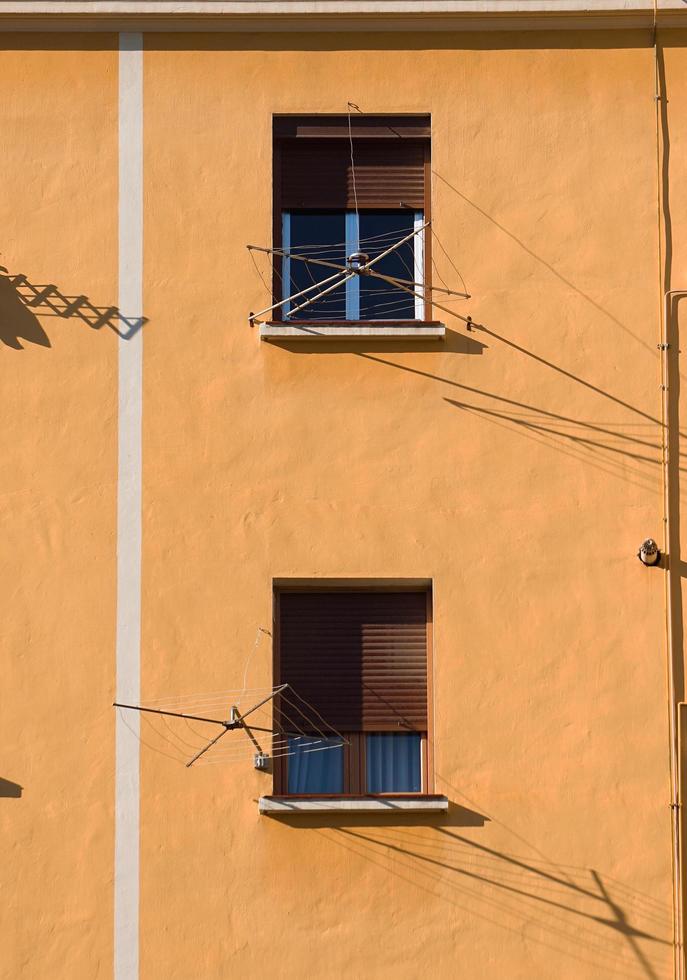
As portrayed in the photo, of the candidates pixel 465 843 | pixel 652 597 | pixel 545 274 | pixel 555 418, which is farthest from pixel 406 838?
pixel 545 274

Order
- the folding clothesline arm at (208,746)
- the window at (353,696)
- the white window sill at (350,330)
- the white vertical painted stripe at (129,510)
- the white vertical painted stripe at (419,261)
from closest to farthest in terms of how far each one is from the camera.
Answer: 1. the white vertical painted stripe at (129,510)
2. the folding clothesline arm at (208,746)
3. the window at (353,696)
4. the white window sill at (350,330)
5. the white vertical painted stripe at (419,261)

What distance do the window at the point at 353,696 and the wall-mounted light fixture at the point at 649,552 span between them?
5.21 ft

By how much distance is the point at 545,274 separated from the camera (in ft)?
42.0

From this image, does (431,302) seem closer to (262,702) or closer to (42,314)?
(42,314)

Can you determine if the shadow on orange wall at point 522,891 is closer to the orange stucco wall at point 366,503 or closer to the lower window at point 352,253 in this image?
the orange stucco wall at point 366,503

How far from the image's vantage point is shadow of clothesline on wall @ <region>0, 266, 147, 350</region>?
12.7m

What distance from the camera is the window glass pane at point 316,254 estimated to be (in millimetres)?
13086

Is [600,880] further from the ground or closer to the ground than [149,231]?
closer to the ground

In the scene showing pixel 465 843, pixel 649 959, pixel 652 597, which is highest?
pixel 652 597

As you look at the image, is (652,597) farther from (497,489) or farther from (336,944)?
(336,944)

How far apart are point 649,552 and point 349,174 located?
374 centimetres

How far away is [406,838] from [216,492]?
284 centimetres

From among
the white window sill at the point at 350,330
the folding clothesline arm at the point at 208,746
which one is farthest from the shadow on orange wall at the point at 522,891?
the white window sill at the point at 350,330

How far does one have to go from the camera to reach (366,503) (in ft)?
40.7
